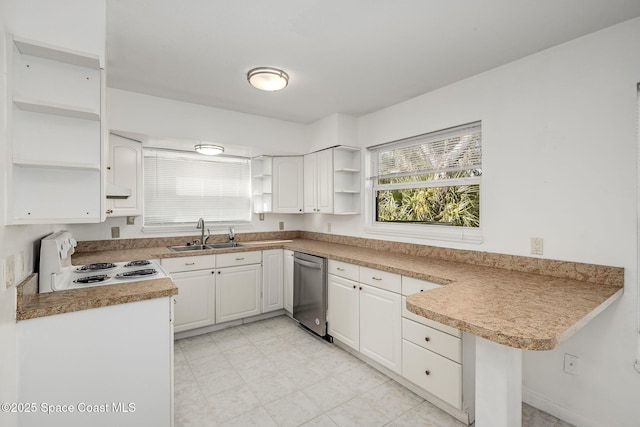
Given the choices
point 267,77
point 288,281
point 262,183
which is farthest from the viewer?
point 262,183

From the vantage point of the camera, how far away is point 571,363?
6.15 feet

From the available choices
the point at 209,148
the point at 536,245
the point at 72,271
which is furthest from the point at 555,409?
the point at 209,148

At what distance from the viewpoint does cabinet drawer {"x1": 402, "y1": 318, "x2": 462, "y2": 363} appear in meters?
1.86

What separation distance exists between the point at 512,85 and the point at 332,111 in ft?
5.68

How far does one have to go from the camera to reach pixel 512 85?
2.18 metres

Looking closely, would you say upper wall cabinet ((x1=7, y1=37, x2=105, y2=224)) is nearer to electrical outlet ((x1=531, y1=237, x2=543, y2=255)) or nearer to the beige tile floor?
the beige tile floor

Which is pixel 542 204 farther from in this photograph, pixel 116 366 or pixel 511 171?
pixel 116 366

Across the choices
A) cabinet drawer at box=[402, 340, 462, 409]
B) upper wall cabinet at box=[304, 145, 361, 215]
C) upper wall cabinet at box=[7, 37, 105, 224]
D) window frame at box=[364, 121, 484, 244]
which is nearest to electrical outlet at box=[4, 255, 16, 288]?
upper wall cabinet at box=[7, 37, 105, 224]

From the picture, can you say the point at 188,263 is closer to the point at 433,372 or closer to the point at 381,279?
the point at 381,279

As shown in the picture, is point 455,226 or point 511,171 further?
point 455,226

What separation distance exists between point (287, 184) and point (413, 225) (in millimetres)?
1718

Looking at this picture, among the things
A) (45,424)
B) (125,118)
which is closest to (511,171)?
(45,424)

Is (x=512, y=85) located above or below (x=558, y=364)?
above

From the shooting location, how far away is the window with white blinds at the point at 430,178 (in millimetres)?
2539
